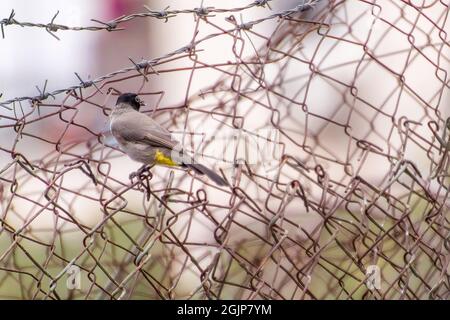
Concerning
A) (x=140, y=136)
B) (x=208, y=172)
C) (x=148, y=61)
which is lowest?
(x=208, y=172)

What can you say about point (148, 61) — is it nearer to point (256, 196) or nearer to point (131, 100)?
point (131, 100)

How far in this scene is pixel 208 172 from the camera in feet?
6.43

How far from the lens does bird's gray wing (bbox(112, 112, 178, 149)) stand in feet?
7.51

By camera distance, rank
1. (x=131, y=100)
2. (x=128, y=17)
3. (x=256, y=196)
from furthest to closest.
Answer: (x=256, y=196) < (x=131, y=100) < (x=128, y=17)

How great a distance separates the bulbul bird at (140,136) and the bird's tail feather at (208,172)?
13cm

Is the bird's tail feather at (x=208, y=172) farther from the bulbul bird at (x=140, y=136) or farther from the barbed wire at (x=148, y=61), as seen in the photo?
the barbed wire at (x=148, y=61)

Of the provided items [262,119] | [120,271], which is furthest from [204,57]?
[120,271]

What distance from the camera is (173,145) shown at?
2.29 meters

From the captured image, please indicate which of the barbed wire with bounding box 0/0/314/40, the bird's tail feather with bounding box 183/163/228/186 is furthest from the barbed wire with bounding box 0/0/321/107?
the bird's tail feather with bounding box 183/163/228/186

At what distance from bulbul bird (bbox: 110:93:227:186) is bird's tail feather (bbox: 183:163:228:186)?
0.13m

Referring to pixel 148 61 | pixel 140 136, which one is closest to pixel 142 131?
pixel 140 136

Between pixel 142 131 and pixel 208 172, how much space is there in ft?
1.46

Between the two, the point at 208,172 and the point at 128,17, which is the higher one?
the point at 128,17
